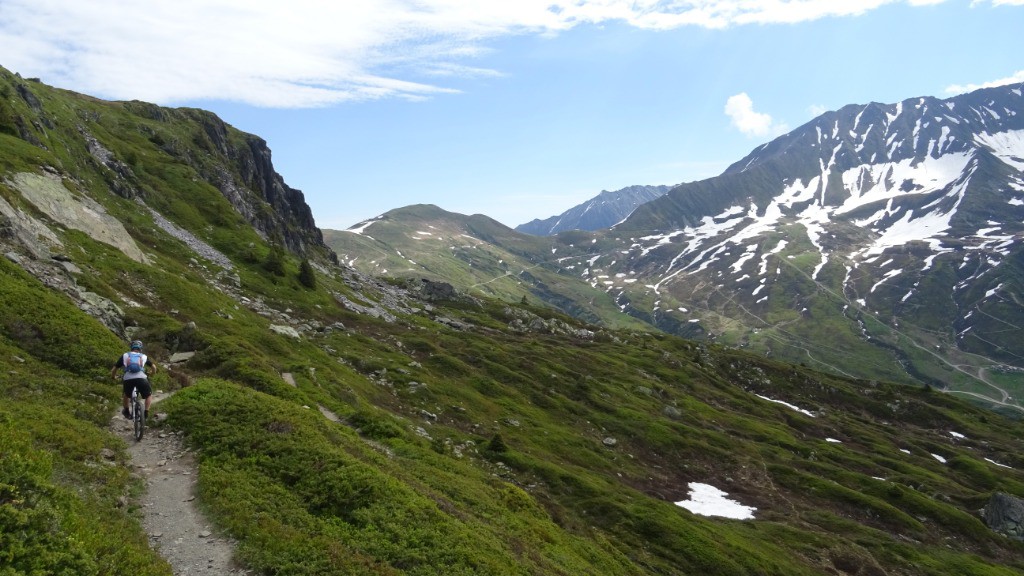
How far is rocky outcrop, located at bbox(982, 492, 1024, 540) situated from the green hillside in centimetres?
191

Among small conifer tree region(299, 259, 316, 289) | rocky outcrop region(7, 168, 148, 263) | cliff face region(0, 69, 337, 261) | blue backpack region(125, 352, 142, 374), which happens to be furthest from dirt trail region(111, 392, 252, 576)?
small conifer tree region(299, 259, 316, 289)

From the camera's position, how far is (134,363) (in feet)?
69.2

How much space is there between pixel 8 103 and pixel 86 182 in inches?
554

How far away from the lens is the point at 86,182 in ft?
235

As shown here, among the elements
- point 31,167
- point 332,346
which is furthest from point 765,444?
point 31,167

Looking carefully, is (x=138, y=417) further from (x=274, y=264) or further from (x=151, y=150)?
(x=151, y=150)

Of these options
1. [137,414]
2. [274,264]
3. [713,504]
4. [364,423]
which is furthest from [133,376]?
[274,264]

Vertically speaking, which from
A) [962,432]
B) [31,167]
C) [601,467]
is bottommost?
[962,432]

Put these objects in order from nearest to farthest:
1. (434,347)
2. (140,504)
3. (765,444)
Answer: (140,504)
(434,347)
(765,444)

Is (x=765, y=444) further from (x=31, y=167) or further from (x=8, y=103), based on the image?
(x=8, y=103)

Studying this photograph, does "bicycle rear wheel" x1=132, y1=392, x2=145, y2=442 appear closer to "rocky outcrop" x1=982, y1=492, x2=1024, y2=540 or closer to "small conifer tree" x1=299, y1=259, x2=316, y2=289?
"small conifer tree" x1=299, y1=259, x2=316, y2=289

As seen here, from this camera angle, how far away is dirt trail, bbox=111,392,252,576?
1420 centimetres

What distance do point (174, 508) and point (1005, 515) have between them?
113 meters

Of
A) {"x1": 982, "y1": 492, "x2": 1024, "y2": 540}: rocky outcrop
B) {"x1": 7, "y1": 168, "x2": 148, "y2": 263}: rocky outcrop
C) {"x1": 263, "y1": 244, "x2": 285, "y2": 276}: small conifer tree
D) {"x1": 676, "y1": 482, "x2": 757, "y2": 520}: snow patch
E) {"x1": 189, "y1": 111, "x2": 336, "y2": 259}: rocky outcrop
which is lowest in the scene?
{"x1": 982, "y1": 492, "x2": 1024, "y2": 540}: rocky outcrop
